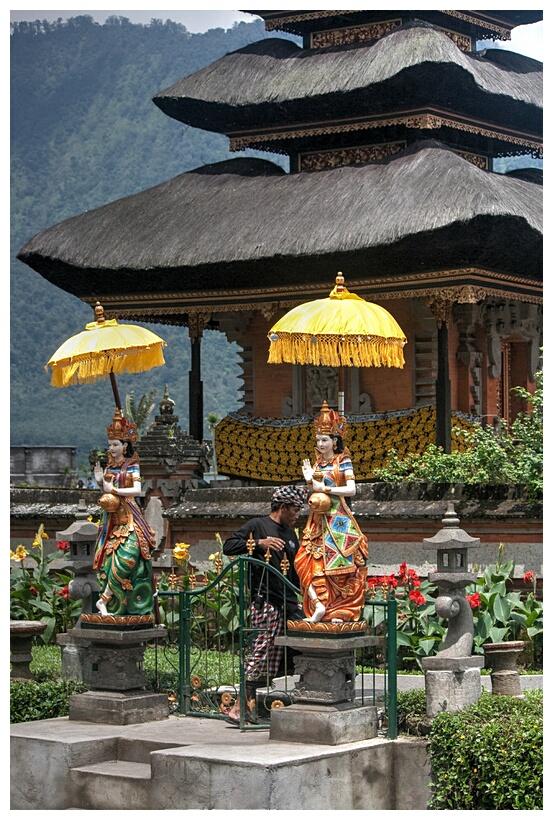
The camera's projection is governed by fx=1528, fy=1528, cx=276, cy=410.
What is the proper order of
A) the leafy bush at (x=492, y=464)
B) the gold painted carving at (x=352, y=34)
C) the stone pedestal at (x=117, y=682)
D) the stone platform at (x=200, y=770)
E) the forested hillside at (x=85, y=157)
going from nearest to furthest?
1. the stone platform at (x=200, y=770)
2. the stone pedestal at (x=117, y=682)
3. the leafy bush at (x=492, y=464)
4. the gold painted carving at (x=352, y=34)
5. the forested hillside at (x=85, y=157)

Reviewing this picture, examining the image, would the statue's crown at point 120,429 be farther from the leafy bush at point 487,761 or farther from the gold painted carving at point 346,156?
the gold painted carving at point 346,156

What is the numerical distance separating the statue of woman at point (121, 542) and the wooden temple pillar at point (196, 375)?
30.9 ft

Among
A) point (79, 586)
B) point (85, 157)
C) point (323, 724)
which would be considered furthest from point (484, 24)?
point (85, 157)

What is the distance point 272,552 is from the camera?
431 inches

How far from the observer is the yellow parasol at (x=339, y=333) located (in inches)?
436

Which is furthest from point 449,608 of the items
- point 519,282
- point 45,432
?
point 45,432

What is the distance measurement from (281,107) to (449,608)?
1139 centimetres

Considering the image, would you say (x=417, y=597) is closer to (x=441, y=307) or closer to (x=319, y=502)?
(x=319, y=502)

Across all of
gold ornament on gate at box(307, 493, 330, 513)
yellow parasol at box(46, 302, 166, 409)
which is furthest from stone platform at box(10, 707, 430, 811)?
yellow parasol at box(46, 302, 166, 409)

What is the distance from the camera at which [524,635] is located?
44.0 ft

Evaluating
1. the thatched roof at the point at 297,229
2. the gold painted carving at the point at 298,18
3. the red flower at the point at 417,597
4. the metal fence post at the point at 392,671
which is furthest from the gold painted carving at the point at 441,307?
the metal fence post at the point at 392,671

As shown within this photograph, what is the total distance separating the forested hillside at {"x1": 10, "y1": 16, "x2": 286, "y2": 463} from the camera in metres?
69.8

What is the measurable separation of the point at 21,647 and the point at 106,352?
2.89 metres

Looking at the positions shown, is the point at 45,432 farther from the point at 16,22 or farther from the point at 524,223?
the point at 524,223
